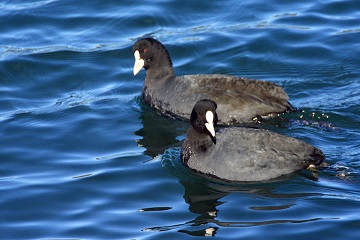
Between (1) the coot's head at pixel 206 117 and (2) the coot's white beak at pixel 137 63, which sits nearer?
(1) the coot's head at pixel 206 117

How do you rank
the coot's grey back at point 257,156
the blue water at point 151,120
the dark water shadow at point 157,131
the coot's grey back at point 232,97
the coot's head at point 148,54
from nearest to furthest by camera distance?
the blue water at point 151,120
the coot's grey back at point 257,156
the dark water shadow at point 157,131
the coot's grey back at point 232,97
the coot's head at point 148,54

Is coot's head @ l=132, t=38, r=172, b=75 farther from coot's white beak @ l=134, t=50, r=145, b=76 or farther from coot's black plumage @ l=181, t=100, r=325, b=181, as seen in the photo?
coot's black plumage @ l=181, t=100, r=325, b=181

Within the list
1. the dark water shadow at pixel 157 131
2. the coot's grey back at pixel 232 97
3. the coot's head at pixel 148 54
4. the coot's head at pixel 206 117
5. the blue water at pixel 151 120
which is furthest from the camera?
the coot's head at pixel 148 54

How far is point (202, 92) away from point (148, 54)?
1171mm

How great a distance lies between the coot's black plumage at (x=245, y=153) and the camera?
941 centimetres

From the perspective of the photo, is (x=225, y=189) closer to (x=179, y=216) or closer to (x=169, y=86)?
(x=179, y=216)

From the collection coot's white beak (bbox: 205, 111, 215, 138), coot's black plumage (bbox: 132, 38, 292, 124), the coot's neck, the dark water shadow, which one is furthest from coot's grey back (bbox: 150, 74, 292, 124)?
coot's white beak (bbox: 205, 111, 215, 138)

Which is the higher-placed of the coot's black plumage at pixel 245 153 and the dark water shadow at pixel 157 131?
the dark water shadow at pixel 157 131

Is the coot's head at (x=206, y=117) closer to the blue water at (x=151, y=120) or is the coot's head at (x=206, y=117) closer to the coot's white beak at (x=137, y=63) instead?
Result: the blue water at (x=151, y=120)

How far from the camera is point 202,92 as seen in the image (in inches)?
449

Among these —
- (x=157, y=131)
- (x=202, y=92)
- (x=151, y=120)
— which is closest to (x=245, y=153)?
(x=202, y=92)

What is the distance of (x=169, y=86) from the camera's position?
11.9m

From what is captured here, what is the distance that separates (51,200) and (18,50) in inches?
206

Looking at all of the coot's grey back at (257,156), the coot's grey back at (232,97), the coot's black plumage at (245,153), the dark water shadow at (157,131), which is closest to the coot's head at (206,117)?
the coot's black plumage at (245,153)
